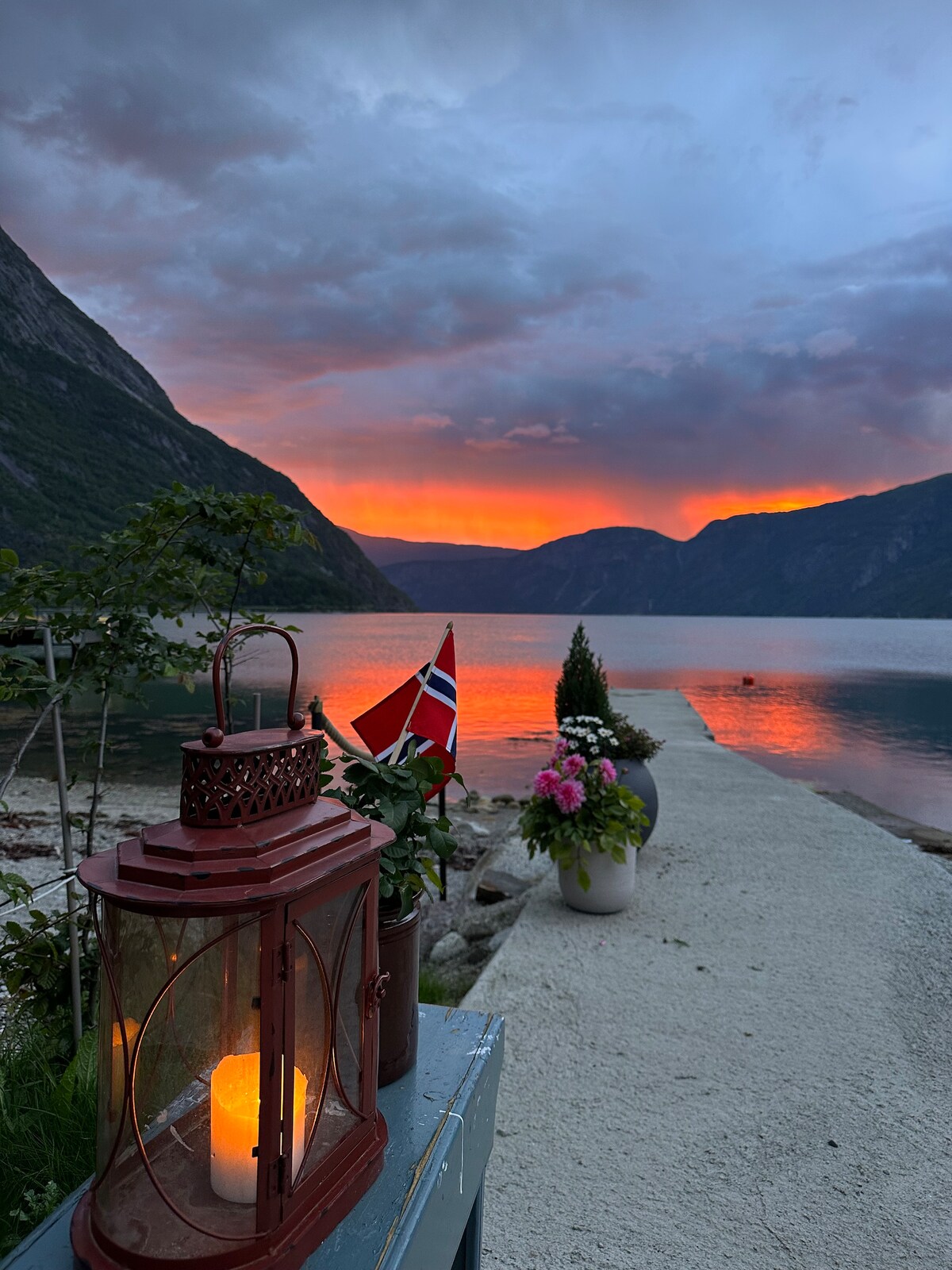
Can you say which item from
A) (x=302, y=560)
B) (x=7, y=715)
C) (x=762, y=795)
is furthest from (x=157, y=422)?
(x=762, y=795)

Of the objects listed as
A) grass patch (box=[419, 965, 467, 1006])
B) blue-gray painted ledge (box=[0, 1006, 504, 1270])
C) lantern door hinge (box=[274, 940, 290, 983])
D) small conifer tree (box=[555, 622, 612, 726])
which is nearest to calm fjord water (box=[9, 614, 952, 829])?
blue-gray painted ledge (box=[0, 1006, 504, 1270])

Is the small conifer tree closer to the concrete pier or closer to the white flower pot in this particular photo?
the concrete pier

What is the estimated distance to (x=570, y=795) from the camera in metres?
5.76

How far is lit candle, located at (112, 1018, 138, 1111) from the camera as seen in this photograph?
1.08 metres

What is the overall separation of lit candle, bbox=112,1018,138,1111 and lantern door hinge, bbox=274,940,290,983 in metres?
0.24

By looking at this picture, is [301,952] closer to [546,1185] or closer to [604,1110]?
[546,1185]

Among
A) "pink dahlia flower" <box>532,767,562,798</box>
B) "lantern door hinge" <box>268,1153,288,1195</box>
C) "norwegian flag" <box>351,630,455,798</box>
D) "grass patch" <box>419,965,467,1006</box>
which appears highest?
"norwegian flag" <box>351,630,455,798</box>

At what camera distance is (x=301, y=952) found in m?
1.12

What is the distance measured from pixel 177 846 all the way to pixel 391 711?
8.27 ft

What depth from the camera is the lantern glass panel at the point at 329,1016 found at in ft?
3.73

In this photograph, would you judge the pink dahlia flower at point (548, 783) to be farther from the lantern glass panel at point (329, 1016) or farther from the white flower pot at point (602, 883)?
the lantern glass panel at point (329, 1016)

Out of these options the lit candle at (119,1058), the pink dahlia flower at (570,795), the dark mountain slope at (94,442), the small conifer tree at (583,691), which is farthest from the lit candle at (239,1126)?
the dark mountain slope at (94,442)

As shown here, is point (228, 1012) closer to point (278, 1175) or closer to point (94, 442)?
point (278, 1175)

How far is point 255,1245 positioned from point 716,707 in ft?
106
